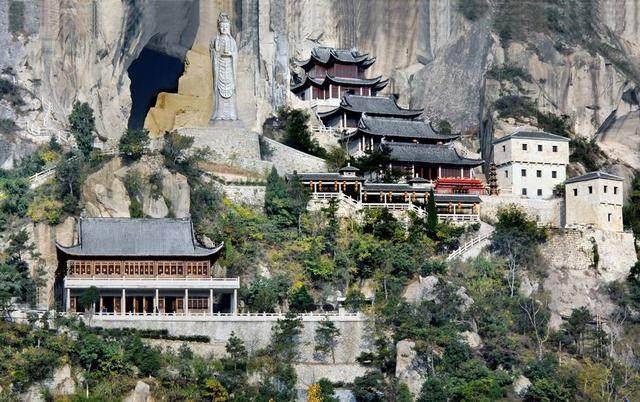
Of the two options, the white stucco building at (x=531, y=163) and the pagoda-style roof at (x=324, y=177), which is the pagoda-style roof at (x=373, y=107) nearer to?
the white stucco building at (x=531, y=163)

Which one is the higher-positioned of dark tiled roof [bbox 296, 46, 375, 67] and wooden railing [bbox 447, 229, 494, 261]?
dark tiled roof [bbox 296, 46, 375, 67]

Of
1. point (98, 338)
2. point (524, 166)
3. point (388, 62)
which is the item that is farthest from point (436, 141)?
point (98, 338)

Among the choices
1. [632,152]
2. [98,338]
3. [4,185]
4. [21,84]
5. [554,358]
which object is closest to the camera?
[98,338]

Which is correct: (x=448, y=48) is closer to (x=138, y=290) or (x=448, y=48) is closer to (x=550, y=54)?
(x=550, y=54)

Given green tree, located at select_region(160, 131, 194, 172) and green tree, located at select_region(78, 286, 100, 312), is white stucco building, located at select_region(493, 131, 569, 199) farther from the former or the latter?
green tree, located at select_region(78, 286, 100, 312)

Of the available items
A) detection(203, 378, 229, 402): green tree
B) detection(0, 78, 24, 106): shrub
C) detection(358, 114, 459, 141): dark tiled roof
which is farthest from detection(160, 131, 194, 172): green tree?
detection(203, 378, 229, 402): green tree

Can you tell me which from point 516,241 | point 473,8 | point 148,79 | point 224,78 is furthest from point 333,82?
point 516,241

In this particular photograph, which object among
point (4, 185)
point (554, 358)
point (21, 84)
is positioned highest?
Answer: point (21, 84)
